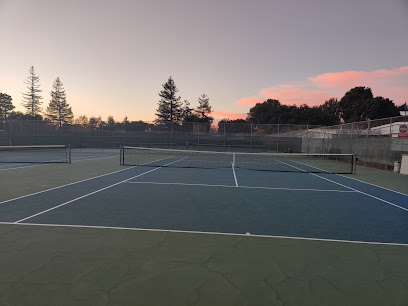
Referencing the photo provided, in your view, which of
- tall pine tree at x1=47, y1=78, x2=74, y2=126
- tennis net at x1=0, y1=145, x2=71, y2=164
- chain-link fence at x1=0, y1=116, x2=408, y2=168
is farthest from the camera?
tall pine tree at x1=47, y1=78, x2=74, y2=126

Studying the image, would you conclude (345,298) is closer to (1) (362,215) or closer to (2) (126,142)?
(1) (362,215)

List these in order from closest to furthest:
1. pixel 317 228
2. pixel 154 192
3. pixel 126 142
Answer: pixel 317 228 → pixel 154 192 → pixel 126 142

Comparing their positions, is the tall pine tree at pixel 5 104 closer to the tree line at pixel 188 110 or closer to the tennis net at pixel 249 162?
the tree line at pixel 188 110

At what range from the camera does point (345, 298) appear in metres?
3.30

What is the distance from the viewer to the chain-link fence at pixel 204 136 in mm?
27938

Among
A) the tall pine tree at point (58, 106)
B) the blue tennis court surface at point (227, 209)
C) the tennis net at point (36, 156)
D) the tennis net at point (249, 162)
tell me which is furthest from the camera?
the tall pine tree at point (58, 106)

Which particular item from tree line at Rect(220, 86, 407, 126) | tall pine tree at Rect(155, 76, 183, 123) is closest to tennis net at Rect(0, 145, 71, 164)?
tall pine tree at Rect(155, 76, 183, 123)

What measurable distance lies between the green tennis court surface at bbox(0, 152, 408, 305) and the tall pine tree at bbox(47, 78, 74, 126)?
8261cm

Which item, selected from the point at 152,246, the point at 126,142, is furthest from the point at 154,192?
the point at 126,142

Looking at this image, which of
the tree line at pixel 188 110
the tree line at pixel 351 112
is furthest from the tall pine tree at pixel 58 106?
the tree line at pixel 351 112

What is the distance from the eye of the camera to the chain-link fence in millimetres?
27938

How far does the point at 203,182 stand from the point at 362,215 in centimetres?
647

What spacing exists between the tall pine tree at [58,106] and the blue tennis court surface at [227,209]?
81556 millimetres

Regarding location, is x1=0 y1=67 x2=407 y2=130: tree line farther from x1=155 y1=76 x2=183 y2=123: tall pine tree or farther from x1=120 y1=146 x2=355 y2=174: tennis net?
x1=120 y1=146 x2=355 y2=174: tennis net
